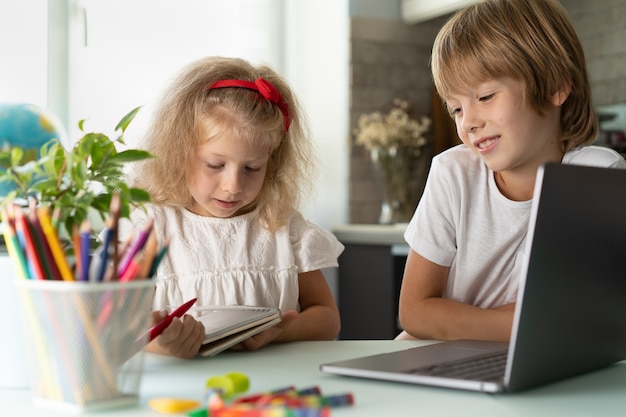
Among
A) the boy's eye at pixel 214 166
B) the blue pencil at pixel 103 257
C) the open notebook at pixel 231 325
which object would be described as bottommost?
the open notebook at pixel 231 325

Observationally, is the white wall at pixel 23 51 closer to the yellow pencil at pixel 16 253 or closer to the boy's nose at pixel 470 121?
the boy's nose at pixel 470 121

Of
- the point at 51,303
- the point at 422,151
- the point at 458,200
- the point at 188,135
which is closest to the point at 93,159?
the point at 51,303

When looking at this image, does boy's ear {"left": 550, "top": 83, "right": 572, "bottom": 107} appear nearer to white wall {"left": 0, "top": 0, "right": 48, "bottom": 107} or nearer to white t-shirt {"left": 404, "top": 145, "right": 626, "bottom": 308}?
white t-shirt {"left": 404, "top": 145, "right": 626, "bottom": 308}

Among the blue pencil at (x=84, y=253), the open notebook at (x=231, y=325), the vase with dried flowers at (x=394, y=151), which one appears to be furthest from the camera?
the vase with dried flowers at (x=394, y=151)

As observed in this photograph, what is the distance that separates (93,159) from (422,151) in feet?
10.0

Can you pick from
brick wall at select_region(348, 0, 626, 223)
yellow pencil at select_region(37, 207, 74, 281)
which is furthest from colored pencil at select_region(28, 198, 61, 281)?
brick wall at select_region(348, 0, 626, 223)

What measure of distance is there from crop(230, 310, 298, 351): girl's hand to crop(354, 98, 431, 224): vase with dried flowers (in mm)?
2289

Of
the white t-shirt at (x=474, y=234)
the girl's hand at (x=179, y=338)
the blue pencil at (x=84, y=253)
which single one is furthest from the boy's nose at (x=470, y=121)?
the blue pencil at (x=84, y=253)

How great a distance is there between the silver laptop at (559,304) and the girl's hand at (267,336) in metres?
0.22

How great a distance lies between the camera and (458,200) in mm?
1520

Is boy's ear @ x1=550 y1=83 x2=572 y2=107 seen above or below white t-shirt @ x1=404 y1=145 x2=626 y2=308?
above

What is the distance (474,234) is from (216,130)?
527mm

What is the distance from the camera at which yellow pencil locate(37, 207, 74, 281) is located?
695 mm

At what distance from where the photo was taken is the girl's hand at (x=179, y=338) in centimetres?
98
